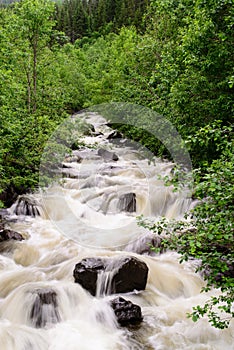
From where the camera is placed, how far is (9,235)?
28.9 feet

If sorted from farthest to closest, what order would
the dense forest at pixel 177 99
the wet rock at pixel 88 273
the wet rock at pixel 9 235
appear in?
1. the wet rock at pixel 9 235
2. the wet rock at pixel 88 273
3. the dense forest at pixel 177 99

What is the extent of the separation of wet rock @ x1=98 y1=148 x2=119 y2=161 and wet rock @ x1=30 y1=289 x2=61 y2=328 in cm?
1081

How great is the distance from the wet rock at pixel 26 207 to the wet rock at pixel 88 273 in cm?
418

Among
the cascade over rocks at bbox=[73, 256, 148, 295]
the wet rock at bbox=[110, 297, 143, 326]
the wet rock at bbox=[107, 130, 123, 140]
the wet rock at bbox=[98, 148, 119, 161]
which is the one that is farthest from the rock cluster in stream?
the wet rock at bbox=[107, 130, 123, 140]

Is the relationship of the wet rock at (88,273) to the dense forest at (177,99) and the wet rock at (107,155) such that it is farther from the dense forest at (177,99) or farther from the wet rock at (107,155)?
the wet rock at (107,155)

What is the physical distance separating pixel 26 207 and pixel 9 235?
1.92 metres

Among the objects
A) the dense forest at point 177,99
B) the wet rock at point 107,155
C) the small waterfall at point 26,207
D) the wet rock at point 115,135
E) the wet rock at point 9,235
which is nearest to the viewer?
the dense forest at point 177,99

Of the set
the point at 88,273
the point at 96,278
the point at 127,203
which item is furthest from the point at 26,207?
the point at 96,278

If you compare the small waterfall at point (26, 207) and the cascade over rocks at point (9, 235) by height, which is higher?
the small waterfall at point (26, 207)

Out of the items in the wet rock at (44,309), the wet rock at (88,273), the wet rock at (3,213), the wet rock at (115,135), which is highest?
the wet rock at (115,135)

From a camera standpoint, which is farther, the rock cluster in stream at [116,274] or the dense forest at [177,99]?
the rock cluster in stream at [116,274]

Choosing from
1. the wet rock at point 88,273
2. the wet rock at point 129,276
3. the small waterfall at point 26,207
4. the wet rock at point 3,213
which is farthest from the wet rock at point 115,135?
the wet rock at point 129,276

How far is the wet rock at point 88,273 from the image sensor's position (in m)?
6.66

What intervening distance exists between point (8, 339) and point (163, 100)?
9443 mm
